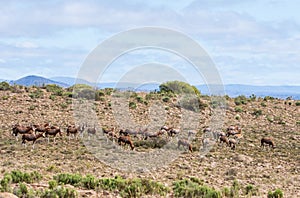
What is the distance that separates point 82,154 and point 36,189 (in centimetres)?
756

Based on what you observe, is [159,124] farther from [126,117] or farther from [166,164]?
[166,164]

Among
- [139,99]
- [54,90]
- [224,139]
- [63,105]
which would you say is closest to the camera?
[224,139]

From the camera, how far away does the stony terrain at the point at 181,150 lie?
1708cm

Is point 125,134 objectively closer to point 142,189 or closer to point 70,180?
point 70,180

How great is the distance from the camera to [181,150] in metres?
22.3

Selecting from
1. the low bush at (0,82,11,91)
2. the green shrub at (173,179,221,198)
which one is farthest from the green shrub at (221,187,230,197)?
the low bush at (0,82,11,91)

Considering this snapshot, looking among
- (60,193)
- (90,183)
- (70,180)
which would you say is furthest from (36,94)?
(60,193)

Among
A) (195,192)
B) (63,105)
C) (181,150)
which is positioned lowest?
(195,192)

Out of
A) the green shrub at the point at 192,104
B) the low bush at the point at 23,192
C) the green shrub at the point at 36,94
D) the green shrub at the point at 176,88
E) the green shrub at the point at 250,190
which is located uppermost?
the green shrub at the point at 176,88

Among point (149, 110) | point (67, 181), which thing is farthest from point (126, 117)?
point (67, 181)

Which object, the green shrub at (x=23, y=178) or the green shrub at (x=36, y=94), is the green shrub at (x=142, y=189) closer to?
the green shrub at (x=23, y=178)

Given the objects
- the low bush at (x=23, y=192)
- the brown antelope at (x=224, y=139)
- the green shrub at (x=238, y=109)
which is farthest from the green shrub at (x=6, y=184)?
the green shrub at (x=238, y=109)

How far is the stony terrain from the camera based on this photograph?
17.1 meters

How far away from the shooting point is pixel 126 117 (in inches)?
1375
